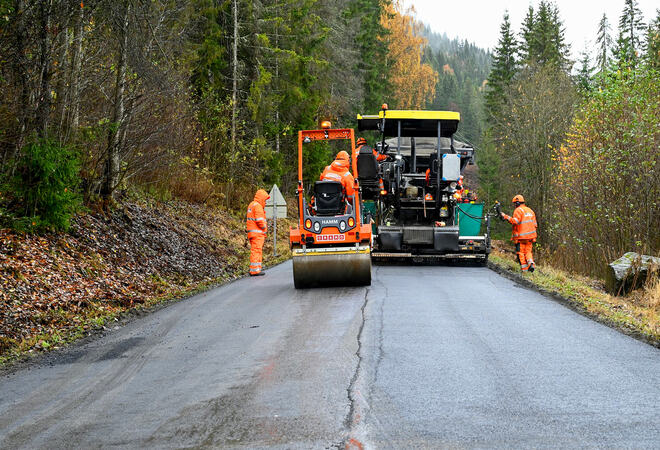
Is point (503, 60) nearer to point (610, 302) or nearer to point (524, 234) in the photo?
point (524, 234)

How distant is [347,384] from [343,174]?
7.90 meters

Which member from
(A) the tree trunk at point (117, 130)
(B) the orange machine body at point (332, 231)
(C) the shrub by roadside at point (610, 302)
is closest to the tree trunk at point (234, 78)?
(A) the tree trunk at point (117, 130)

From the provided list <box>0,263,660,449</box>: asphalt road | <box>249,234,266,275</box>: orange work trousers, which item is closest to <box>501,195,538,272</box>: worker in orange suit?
<box>249,234,266,275</box>: orange work trousers

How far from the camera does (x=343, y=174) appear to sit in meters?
13.5

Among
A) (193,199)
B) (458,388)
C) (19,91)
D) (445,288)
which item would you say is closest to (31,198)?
(19,91)

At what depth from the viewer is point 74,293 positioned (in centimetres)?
1112

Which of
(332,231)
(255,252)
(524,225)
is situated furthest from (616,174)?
(255,252)

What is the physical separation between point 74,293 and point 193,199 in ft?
48.4

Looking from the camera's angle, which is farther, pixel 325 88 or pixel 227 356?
pixel 325 88

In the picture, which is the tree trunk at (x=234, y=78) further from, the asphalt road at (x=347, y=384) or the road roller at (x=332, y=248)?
the asphalt road at (x=347, y=384)

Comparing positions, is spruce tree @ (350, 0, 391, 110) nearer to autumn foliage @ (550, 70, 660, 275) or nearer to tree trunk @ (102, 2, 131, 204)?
autumn foliage @ (550, 70, 660, 275)

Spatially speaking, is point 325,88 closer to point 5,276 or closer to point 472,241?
point 472,241

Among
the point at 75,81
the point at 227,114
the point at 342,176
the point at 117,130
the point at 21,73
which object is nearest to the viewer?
the point at 21,73

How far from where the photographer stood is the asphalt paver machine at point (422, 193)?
58.3 feet
